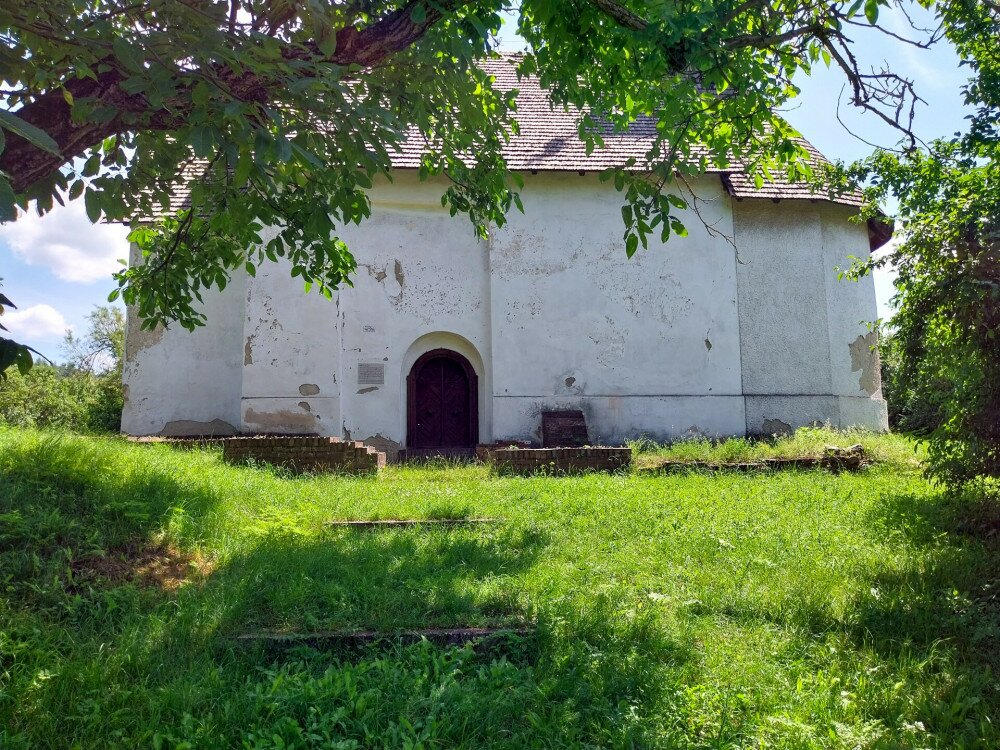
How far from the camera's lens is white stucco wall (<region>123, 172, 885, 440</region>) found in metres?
13.3

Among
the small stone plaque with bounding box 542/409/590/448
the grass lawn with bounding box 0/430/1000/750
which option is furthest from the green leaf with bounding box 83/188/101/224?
the small stone plaque with bounding box 542/409/590/448

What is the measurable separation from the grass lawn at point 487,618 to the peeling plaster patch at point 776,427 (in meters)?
6.94

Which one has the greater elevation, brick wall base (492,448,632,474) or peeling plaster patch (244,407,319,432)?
peeling plaster patch (244,407,319,432)

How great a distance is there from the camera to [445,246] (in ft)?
45.2

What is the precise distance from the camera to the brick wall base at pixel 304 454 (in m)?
10.1

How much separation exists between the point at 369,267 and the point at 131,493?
28.0ft

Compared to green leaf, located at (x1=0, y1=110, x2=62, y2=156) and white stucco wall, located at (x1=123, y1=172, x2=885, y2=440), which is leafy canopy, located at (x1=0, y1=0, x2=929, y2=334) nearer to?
green leaf, located at (x1=0, y1=110, x2=62, y2=156)

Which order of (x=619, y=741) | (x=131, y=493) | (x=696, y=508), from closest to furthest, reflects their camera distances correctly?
(x=619, y=741)
(x=131, y=493)
(x=696, y=508)

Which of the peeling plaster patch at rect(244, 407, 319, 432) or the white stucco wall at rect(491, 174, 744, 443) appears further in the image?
the white stucco wall at rect(491, 174, 744, 443)

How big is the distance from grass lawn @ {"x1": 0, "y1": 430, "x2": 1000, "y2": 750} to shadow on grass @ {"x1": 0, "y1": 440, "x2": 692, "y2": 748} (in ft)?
0.04

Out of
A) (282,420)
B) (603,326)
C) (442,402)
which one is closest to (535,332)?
(603,326)

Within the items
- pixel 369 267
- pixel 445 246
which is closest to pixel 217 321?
pixel 369 267

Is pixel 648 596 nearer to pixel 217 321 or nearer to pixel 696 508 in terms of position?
pixel 696 508

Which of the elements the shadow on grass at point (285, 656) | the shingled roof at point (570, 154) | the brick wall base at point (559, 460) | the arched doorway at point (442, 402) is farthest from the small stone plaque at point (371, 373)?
the shadow on grass at point (285, 656)
